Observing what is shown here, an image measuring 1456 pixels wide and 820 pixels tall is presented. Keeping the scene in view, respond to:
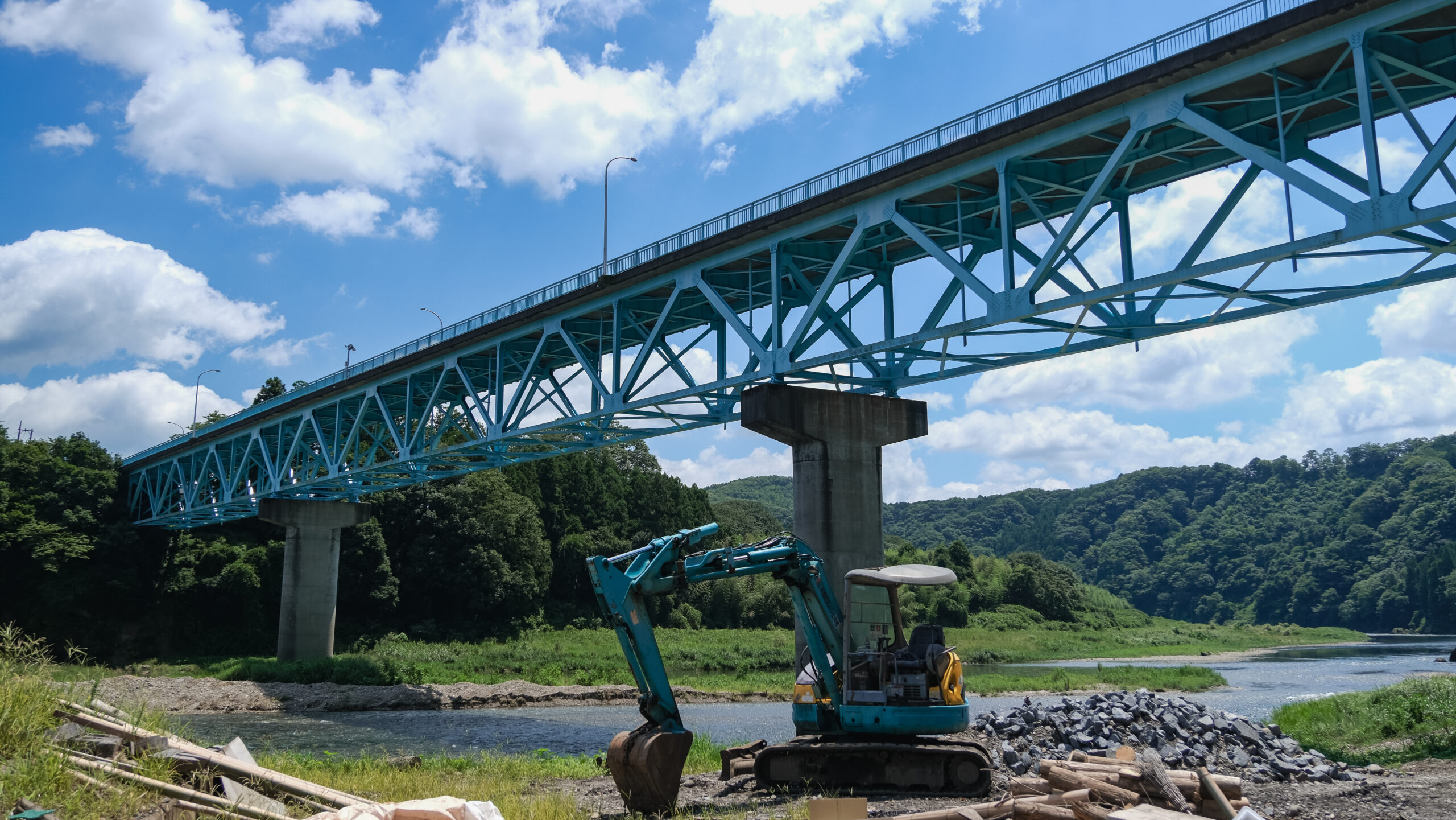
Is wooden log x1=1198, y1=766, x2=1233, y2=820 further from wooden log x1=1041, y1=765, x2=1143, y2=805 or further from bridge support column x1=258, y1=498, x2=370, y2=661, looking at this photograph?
bridge support column x1=258, y1=498, x2=370, y2=661

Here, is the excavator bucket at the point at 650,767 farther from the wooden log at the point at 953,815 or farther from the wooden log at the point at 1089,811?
the wooden log at the point at 1089,811

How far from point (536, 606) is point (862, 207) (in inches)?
2544

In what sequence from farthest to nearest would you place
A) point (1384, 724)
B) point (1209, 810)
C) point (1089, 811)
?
point (1384, 724), point (1209, 810), point (1089, 811)

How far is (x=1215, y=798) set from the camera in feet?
38.0

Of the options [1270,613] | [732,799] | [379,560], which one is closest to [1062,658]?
[379,560]

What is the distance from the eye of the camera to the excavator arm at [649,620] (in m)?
13.9

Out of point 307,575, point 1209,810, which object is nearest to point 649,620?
point 1209,810

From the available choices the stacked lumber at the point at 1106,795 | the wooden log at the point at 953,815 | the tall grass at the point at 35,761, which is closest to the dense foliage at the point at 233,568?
the tall grass at the point at 35,761

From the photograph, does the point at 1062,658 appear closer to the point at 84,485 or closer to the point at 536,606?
the point at 536,606

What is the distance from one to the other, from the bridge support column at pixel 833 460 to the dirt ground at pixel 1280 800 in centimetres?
995

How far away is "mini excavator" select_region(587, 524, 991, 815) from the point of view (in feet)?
48.0

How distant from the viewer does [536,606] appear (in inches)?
3275

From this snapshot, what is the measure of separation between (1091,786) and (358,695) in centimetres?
4397

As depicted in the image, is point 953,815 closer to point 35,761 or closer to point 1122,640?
point 35,761
